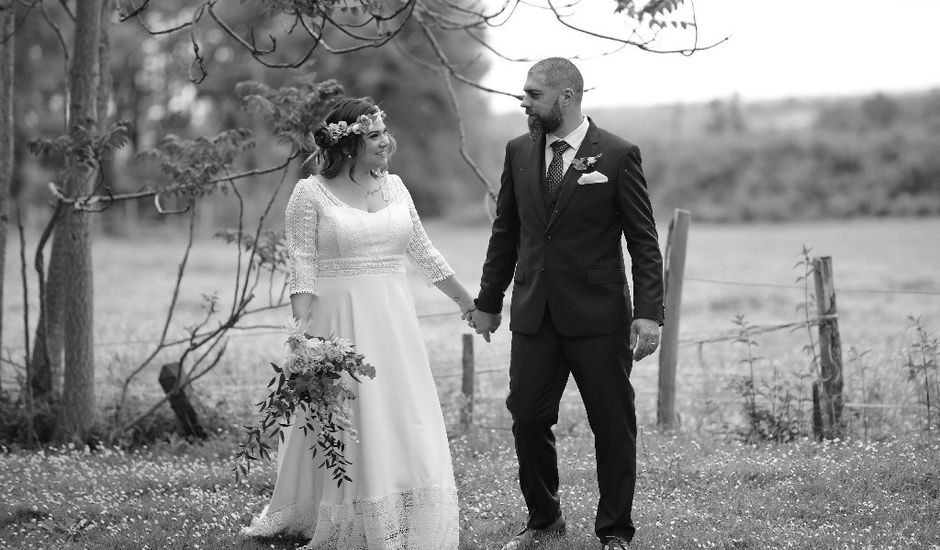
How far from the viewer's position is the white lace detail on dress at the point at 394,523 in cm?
507

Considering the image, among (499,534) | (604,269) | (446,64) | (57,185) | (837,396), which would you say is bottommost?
(499,534)

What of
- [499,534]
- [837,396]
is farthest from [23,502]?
[837,396]

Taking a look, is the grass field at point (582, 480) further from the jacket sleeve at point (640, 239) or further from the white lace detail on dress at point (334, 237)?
the white lace detail on dress at point (334, 237)

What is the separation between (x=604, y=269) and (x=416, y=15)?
339 centimetres

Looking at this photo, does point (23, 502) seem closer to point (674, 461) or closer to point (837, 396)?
point (674, 461)

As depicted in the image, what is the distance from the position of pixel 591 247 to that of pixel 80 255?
15.7 feet

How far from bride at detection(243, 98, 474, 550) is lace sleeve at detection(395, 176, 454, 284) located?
0.20m

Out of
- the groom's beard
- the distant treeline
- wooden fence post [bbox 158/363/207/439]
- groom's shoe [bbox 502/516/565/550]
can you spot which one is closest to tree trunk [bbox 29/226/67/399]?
wooden fence post [bbox 158/363/207/439]

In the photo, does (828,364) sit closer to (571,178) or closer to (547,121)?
(571,178)

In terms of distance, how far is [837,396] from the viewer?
7.54m

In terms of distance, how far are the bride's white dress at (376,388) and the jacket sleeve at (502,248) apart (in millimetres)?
419

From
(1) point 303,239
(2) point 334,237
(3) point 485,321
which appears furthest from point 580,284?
(1) point 303,239

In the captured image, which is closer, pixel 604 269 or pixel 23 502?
pixel 604 269

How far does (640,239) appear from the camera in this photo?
4.88 m
